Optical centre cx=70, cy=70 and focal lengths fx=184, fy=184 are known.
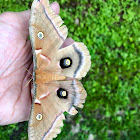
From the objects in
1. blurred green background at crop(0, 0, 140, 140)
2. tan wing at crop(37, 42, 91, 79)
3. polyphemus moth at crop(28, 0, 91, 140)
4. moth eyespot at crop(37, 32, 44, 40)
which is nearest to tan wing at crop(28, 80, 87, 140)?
polyphemus moth at crop(28, 0, 91, 140)

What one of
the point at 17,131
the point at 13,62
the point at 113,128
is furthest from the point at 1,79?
the point at 113,128

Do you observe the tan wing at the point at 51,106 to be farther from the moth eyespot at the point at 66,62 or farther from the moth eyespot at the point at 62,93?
the moth eyespot at the point at 66,62

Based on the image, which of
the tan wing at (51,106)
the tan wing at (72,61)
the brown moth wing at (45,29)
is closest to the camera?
the brown moth wing at (45,29)

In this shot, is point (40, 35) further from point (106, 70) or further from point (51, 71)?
point (106, 70)

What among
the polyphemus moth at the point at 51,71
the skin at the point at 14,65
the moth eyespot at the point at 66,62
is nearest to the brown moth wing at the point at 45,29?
the polyphemus moth at the point at 51,71

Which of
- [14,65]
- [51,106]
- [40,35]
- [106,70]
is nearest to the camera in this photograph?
[40,35]

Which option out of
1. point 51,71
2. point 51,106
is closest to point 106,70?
point 51,71
